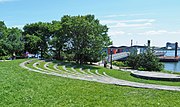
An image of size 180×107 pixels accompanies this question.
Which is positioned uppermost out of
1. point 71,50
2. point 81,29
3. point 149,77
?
point 81,29

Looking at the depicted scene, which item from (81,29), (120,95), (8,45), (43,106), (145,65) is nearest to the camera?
(43,106)

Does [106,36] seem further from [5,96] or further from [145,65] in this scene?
[5,96]

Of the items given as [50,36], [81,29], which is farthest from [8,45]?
[81,29]

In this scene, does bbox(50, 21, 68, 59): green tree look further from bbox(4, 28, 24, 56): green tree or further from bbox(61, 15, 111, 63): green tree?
bbox(4, 28, 24, 56): green tree

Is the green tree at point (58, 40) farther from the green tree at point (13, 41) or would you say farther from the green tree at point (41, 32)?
the green tree at point (13, 41)

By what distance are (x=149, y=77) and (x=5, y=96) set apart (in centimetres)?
1752

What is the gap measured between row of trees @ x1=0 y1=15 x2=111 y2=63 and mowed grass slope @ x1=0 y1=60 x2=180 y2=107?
2436 cm

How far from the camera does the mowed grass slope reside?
32.6 ft

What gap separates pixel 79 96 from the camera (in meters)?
11.1

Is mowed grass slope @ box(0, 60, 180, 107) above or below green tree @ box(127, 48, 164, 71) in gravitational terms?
below

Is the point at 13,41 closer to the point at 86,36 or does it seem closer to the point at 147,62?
the point at 86,36

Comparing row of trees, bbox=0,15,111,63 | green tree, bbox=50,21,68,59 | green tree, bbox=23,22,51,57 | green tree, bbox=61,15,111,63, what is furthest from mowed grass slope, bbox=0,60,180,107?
green tree, bbox=23,22,51,57

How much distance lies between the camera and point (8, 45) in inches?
1796

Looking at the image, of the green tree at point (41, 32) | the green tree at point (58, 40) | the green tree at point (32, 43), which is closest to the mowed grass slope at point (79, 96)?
the green tree at point (58, 40)
